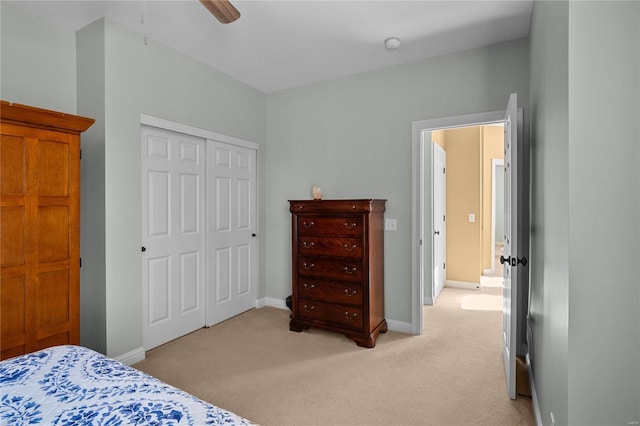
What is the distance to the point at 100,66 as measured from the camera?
2664mm

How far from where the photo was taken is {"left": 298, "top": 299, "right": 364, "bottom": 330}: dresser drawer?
319 cm

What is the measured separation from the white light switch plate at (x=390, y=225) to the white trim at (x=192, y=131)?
6.24 ft

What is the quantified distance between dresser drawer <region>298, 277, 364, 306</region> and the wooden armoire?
75.7 inches

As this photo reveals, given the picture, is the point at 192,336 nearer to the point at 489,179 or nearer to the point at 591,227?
the point at 591,227

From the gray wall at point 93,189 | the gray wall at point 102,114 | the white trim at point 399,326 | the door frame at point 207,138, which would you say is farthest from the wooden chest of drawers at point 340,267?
the gray wall at point 93,189

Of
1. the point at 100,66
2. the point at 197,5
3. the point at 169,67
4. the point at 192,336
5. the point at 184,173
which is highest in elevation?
the point at 197,5

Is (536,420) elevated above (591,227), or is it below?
below

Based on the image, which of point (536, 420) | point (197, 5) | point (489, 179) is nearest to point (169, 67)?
point (197, 5)

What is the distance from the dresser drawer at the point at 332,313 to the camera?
319 cm

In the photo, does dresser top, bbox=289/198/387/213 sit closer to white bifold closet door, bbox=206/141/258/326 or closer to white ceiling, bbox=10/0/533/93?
white bifold closet door, bbox=206/141/258/326

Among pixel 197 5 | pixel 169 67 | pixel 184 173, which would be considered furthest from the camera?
pixel 184 173

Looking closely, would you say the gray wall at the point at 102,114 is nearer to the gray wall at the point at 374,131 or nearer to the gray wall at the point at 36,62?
the gray wall at the point at 36,62

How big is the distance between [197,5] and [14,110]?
1409mm

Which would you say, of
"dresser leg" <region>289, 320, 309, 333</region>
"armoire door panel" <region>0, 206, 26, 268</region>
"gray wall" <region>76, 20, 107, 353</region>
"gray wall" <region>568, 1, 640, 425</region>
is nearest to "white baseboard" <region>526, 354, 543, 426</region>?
"gray wall" <region>568, 1, 640, 425</region>
